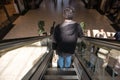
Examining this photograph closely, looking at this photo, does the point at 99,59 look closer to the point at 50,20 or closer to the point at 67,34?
the point at 67,34

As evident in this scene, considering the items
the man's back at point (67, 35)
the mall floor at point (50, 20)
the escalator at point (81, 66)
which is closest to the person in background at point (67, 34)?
the man's back at point (67, 35)

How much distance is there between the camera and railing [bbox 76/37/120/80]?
9.25 feet

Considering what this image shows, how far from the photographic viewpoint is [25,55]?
28.6ft

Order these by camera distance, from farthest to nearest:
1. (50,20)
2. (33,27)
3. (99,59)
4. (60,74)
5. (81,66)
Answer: (50,20) → (33,27) → (99,59) → (60,74) → (81,66)

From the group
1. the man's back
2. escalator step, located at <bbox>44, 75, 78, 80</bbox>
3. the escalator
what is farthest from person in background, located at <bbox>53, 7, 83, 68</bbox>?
escalator step, located at <bbox>44, 75, 78, 80</bbox>

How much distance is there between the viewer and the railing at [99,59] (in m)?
2.82

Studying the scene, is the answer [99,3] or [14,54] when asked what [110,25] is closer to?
[99,3]

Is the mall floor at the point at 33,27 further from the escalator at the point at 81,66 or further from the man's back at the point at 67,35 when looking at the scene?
the man's back at the point at 67,35

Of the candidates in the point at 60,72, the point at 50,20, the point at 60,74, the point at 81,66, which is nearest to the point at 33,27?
the point at 50,20

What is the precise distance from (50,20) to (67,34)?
8.36m

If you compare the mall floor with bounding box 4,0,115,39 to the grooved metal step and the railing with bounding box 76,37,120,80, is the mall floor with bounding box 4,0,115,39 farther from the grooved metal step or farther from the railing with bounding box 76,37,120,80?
the grooved metal step

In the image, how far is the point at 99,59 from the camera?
15.2ft

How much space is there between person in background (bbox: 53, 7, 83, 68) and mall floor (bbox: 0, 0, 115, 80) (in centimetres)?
297

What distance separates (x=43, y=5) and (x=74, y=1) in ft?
9.64
